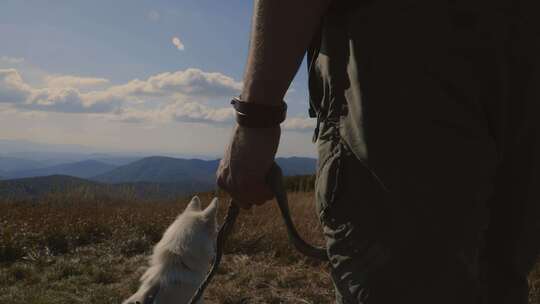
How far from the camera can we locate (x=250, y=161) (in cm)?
115

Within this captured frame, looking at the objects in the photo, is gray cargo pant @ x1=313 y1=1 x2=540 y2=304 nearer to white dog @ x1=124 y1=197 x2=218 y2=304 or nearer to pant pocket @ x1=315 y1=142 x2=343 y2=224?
pant pocket @ x1=315 y1=142 x2=343 y2=224

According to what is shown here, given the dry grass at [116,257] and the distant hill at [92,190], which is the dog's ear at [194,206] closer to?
the dry grass at [116,257]

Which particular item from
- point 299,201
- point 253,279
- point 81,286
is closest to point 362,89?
point 253,279

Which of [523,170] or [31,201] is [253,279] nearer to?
[523,170]

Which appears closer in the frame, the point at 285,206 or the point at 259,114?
the point at 259,114

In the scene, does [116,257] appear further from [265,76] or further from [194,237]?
[265,76]

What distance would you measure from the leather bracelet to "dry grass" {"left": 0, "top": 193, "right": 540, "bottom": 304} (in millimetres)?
3097

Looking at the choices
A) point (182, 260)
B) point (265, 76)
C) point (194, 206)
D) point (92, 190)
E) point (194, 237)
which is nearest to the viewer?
point (265, 76)

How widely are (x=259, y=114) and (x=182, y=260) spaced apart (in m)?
2.20

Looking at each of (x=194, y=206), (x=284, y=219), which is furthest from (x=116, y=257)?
(x=284, y=219)

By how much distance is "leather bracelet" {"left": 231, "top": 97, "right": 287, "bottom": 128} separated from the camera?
3.79 ft

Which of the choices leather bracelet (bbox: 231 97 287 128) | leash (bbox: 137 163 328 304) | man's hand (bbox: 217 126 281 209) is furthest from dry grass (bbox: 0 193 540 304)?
leather bracelet (bbox: 231 97 287 128)

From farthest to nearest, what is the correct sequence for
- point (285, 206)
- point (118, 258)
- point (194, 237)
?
point (118, 258)
point (194, 237)
point (285, 206)

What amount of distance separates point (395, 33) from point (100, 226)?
20.3 ft
